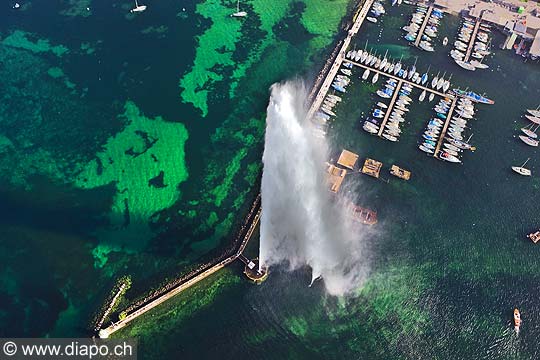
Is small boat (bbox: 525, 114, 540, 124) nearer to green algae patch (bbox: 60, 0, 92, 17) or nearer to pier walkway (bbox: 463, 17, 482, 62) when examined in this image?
pier walkway (bbox: 463, 17, 482, 62)

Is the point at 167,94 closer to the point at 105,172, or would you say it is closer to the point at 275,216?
the point at 105,172

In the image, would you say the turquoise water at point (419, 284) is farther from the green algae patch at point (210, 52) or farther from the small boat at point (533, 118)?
the green algae patch at point (210, 52)

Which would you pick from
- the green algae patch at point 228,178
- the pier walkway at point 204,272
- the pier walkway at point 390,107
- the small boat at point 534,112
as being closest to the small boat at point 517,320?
the pier walkway at point 390,107

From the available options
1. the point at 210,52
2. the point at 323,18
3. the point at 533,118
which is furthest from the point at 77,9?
the point at 533,118

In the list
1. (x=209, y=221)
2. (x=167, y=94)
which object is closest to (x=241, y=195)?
(x=209, y=221)

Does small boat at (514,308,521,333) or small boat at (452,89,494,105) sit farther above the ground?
small boat at (452,89,494,105)

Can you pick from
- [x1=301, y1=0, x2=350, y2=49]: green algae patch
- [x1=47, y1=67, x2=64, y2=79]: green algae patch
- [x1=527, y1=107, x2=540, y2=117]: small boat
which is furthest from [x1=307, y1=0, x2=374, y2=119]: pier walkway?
[x1=47, y1=67, x2=64, y2=79]: green algae patch
